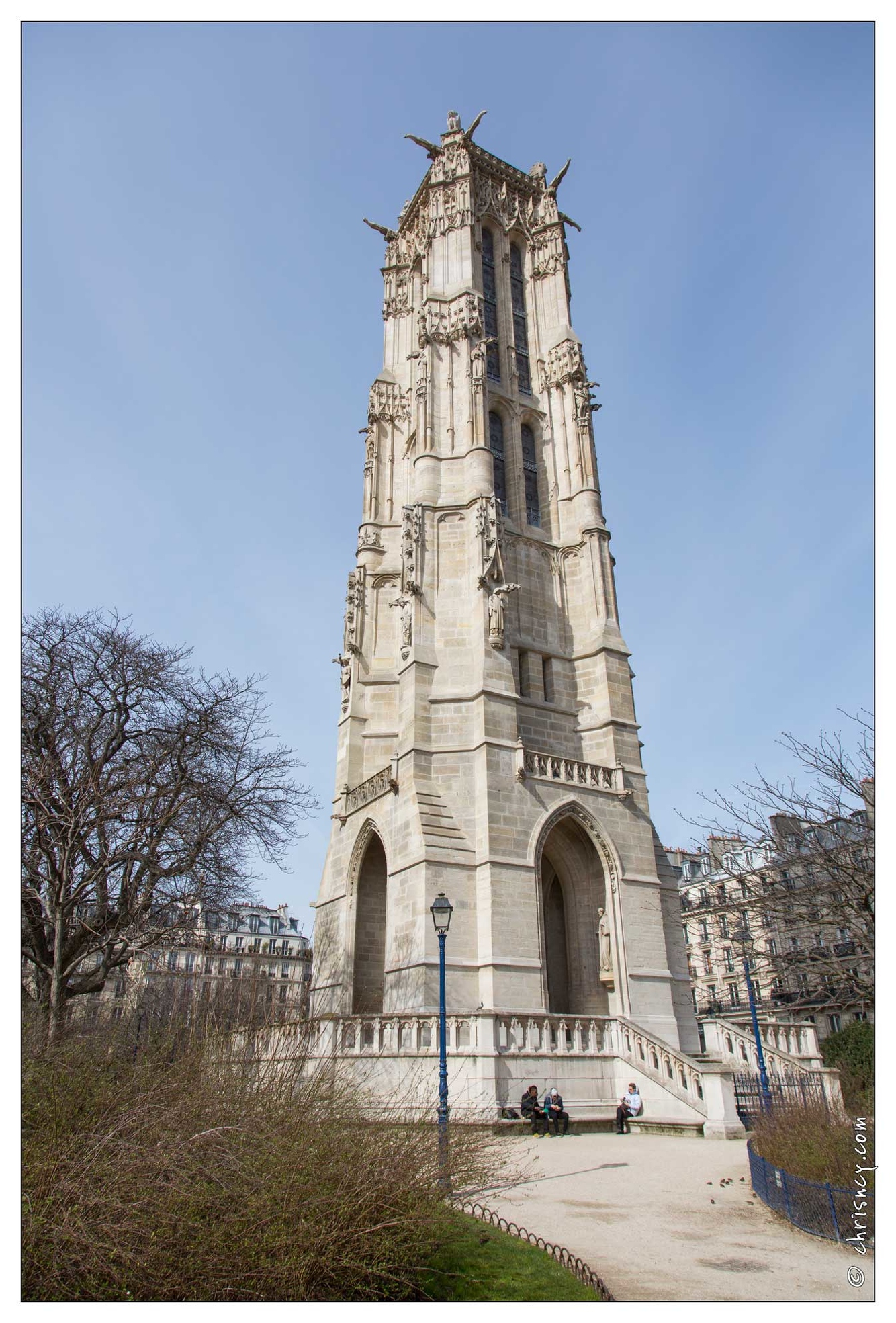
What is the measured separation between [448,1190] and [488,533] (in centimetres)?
1677

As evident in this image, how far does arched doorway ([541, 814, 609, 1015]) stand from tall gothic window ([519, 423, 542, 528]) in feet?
31.8

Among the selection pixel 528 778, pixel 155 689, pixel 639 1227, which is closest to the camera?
pixel 639 1227

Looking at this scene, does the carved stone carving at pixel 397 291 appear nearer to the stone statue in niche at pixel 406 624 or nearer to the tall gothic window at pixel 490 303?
the tall gothic window at pixel 490 303

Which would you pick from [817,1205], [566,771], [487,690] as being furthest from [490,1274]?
[566,771]

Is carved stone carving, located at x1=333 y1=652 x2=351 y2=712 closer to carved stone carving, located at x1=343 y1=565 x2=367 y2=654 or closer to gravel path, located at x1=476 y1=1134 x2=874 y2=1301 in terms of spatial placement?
carved stone carving, located at x1=343 y1=565 x2=367 y2=654

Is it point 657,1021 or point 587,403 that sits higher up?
point 587,403

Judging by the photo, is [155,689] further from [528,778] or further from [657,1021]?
[657,1021]

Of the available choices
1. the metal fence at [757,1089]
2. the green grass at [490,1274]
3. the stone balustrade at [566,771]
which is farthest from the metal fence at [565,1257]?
the stone balustrade at [566,771]

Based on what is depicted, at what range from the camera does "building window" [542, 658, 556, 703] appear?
857 inches

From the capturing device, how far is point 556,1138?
1238 centimetres

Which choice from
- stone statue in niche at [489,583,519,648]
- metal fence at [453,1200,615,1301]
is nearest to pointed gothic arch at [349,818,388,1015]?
stone statue in niche at [489,583,519,648]

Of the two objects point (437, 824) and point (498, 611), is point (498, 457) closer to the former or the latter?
point (498, 611)

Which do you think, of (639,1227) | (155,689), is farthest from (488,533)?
(639,1227)

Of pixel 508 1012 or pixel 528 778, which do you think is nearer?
pixel 508 1012
